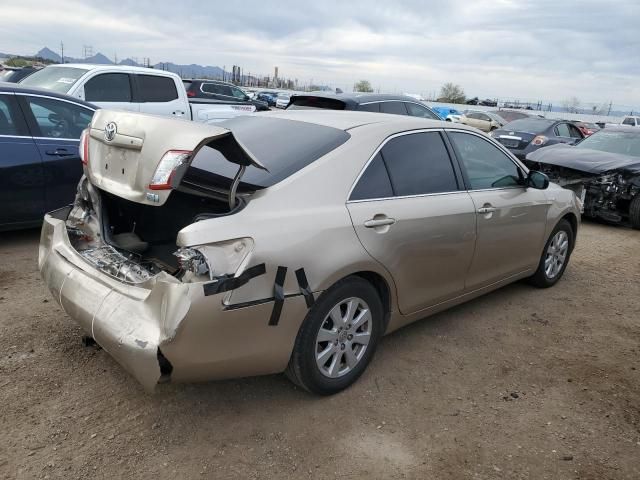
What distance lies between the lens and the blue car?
5.04 metres

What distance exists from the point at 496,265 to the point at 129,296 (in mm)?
2858

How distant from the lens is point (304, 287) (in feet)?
8.93

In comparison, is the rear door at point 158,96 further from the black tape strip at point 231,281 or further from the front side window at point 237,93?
the front side window at point 237,93

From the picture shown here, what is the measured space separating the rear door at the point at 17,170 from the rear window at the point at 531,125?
11.3 meters

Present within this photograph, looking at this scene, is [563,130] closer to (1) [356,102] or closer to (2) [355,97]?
(2) [355,97]

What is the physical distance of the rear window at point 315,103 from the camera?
8875mm

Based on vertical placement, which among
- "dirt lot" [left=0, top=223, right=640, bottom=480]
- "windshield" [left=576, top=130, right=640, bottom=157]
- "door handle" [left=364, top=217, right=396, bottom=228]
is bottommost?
"dirt lot" [left=0, top=223, right=640, bottom=480]

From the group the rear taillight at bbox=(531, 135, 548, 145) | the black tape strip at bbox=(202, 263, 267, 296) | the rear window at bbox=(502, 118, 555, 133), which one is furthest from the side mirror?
the rear window at bbox=(502, 118, 555, 133)

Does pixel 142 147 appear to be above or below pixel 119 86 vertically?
above

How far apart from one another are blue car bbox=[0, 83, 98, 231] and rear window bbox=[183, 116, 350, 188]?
2.60 meters

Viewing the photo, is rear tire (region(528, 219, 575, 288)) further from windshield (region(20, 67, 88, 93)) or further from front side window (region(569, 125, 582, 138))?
front side window (region(569, 125, 582, 138))

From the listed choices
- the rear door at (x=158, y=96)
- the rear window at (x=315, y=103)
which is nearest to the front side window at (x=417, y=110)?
the rear window at (x=315, y=103)

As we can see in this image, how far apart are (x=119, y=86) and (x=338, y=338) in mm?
7576

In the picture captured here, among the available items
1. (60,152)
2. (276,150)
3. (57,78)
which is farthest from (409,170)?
(57,78)
